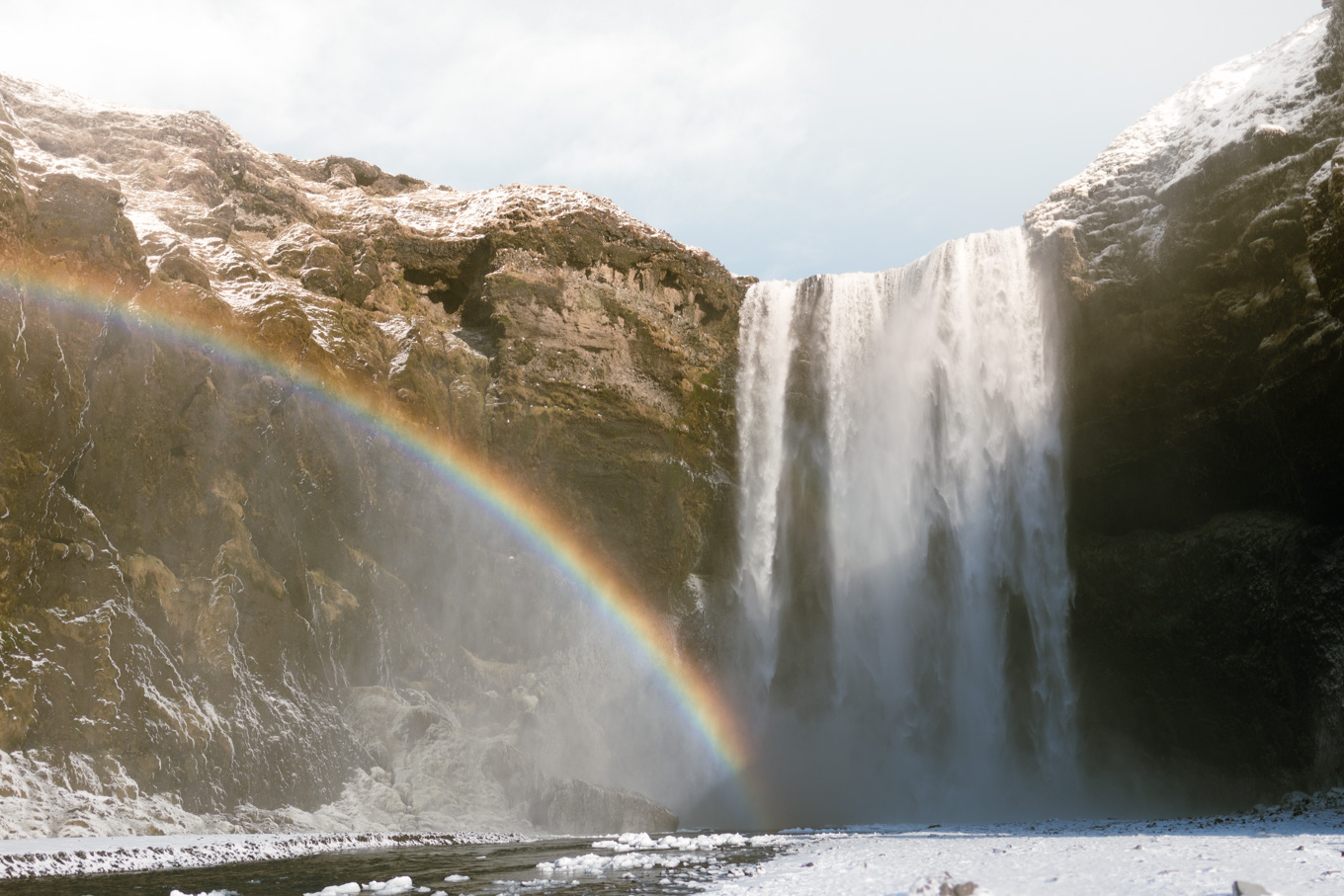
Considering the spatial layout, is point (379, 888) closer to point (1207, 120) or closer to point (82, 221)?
point (82, 221)

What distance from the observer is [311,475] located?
91.0 ft

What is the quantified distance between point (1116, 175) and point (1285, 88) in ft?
16.6

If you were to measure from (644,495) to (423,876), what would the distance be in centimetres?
2146

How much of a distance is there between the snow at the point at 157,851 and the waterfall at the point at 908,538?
17.7 meters

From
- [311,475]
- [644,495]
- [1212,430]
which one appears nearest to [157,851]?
[311,475]

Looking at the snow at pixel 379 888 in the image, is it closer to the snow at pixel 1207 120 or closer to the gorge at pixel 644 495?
the gorge at pixel 644 495

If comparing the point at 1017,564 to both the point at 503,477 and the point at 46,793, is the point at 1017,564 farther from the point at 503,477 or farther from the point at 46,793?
the point at 46,793

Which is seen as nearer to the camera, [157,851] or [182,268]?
[157,851]

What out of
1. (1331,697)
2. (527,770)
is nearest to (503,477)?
(527,770)

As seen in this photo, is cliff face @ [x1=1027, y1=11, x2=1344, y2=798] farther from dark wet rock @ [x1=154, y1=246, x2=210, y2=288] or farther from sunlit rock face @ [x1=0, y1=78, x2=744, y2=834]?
dark wet rock @ [x1=154, y1=246, x2=210, y2=288]

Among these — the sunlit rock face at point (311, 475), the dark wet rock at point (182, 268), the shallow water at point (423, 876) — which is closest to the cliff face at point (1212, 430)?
the sunlit rock face at point (311, 475)

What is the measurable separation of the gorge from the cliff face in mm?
131

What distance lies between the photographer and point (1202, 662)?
29.4 m

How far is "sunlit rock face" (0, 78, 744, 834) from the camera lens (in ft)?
70.2
